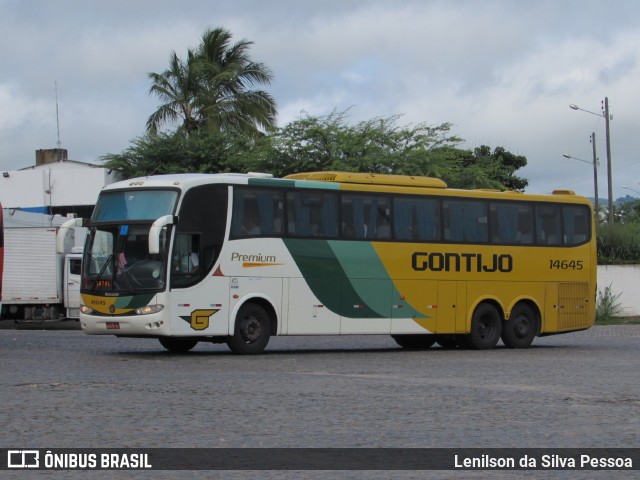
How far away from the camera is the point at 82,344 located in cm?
2736

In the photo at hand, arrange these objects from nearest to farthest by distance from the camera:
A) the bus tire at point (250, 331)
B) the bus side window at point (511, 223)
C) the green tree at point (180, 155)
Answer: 1. the bus tire at point (250, 331)
2. the bus side window at point (511, 223)
3. the green tree at point (180, 155)

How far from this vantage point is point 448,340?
27.4m

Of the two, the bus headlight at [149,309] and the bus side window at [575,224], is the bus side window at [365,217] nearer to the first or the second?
the bus headlight at [149,309]

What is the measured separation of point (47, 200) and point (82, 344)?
100 ft

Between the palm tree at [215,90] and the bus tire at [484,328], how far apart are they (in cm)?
3088

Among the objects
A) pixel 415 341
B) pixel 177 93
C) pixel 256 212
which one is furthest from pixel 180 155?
pixel 256 212

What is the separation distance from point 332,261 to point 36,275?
55.3 feet

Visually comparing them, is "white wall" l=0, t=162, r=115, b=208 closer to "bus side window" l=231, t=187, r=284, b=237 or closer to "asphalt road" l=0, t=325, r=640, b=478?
"asphalt road" l=0, t=325, r=640, b=478

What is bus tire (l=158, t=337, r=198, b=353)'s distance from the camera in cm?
2394

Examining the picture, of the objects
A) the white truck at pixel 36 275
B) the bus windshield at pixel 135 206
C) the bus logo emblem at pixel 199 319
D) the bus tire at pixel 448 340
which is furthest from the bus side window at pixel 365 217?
the white truck at pixel 36 275

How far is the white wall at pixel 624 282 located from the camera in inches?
1837

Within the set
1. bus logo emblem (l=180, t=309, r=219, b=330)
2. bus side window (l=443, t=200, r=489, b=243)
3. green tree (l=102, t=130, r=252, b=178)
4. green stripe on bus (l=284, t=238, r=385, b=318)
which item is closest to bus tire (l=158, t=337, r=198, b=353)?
bus logo emblem (l=180, t=309, r=219, b=330)

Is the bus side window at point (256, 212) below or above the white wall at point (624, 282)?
above

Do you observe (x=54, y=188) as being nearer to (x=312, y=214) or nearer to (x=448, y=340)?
(x=448, y=340)
